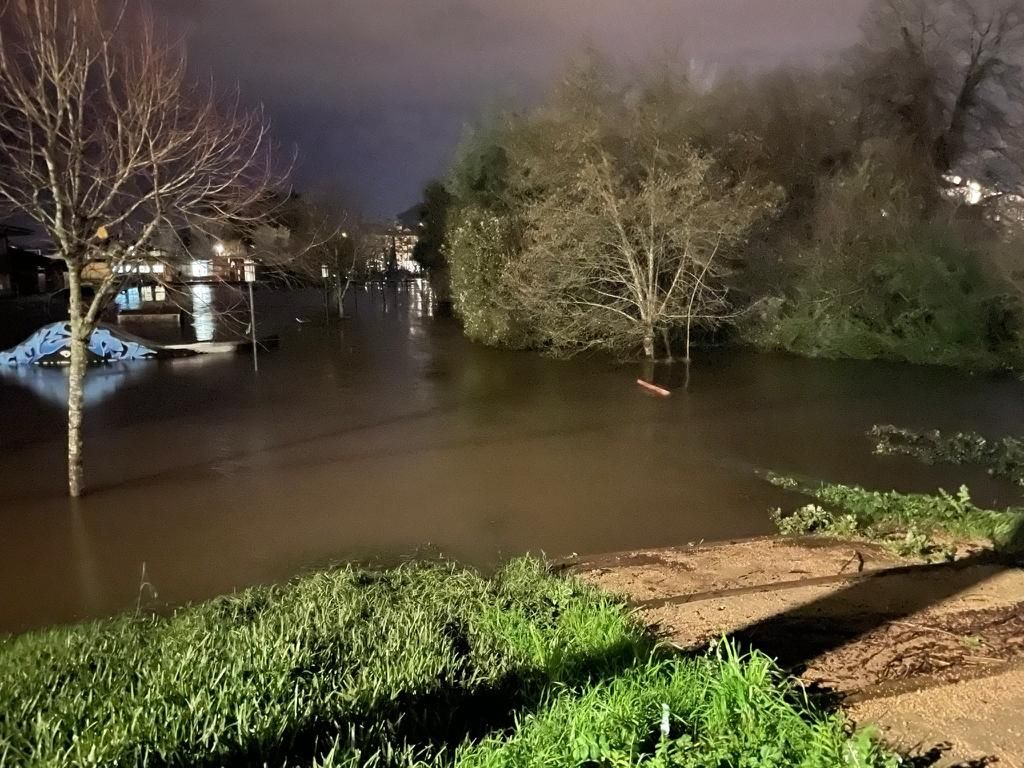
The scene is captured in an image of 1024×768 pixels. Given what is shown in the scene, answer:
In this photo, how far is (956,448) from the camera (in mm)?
11742

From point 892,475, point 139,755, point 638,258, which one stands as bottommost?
point 892,475

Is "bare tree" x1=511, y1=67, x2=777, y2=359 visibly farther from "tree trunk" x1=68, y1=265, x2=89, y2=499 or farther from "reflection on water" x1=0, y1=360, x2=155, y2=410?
"tree trunk" x1=68, y1=265, x2=89, y2=499

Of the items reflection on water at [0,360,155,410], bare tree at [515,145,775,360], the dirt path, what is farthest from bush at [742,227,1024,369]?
reflection on water at [0,360,155,410]

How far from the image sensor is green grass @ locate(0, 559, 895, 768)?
3.14 meters

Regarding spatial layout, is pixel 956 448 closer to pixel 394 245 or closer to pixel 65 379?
pixel 65 379

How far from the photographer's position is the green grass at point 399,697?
3.14 m

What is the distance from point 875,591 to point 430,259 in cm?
3671

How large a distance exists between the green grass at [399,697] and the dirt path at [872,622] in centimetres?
49

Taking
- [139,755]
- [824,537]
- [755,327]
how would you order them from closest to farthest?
[139,755], [824,537], [755,327]

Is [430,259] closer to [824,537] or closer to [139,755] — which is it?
[824,537]

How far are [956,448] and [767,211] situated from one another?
10.3m

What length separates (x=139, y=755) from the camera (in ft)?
10.2

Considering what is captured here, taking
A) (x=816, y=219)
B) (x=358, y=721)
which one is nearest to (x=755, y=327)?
(x=816, y=219)

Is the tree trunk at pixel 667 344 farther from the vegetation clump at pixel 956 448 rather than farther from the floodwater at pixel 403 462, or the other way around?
the vegetation clump at pixel 956 448
